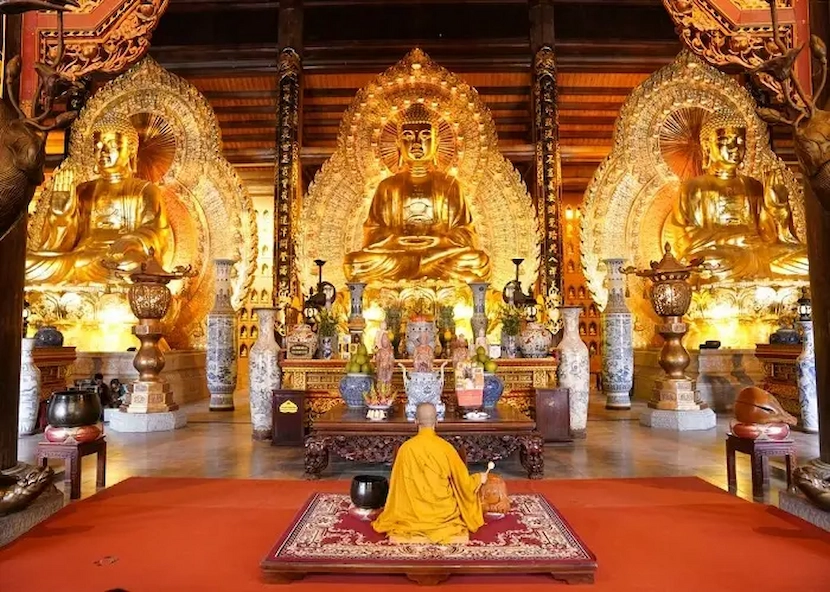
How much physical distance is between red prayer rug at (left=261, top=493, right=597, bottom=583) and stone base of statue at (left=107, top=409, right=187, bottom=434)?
3.56 m

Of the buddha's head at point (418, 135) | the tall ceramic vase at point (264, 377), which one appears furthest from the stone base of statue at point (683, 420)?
the buddha's head at point (418, 135)

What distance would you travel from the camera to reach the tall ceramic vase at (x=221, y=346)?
7188 mm

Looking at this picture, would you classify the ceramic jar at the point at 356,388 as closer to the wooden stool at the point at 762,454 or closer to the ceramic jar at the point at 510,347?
the ceramic jar at the point at 510,347

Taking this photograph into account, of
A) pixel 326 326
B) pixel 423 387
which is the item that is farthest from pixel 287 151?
pixel 423 387

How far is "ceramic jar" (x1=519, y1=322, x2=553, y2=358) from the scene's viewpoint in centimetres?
550

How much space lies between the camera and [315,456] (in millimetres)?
3844

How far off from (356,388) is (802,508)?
2807mm

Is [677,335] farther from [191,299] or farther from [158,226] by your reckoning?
[158,226]

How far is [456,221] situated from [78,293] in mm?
5089

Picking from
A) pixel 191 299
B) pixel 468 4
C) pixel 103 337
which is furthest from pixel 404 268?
pixel 468 4

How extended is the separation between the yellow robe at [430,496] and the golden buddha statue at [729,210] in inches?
256

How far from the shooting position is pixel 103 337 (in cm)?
782

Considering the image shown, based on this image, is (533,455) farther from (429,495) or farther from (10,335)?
(10,335)

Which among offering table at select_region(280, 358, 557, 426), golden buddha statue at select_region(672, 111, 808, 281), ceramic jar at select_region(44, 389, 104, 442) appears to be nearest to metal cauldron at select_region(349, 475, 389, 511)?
ceramic jar at select_region(44, 389, 104, 442)
